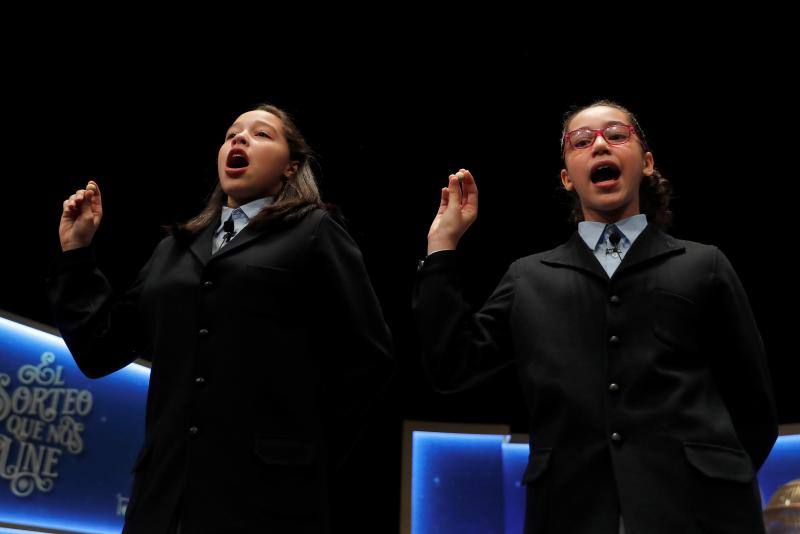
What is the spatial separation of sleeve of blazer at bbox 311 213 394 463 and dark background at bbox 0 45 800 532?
2235 millimetres

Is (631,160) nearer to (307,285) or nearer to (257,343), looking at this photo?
(307,285)

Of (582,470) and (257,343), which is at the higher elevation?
(257,343)

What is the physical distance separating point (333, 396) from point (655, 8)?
290 centimetres

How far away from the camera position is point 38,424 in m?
3.83

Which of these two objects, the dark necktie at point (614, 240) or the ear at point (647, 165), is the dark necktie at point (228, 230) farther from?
the ear at point (647, 165)

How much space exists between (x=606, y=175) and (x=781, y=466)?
11.3 feet

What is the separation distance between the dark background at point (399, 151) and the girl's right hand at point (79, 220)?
1721mm

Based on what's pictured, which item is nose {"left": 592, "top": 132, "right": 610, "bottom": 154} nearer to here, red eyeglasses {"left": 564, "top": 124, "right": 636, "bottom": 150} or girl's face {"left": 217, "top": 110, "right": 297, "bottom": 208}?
red eyeglasses {"left": 564, "top": 124, "right": 636, "bottom": 150}

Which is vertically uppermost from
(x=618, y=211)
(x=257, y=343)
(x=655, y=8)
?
(x=655, y=8)

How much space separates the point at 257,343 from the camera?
5.64ft

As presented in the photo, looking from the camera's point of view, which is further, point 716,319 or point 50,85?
point 50,85

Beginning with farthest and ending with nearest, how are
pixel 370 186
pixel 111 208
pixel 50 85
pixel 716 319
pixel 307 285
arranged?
pixel 370 186, pixel 111 208, pixel 50 85, pixel 307 285, pixel 716 319

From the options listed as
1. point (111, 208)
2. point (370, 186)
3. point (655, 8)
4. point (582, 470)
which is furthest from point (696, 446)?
point (370, 186)

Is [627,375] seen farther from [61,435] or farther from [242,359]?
[61,435]
